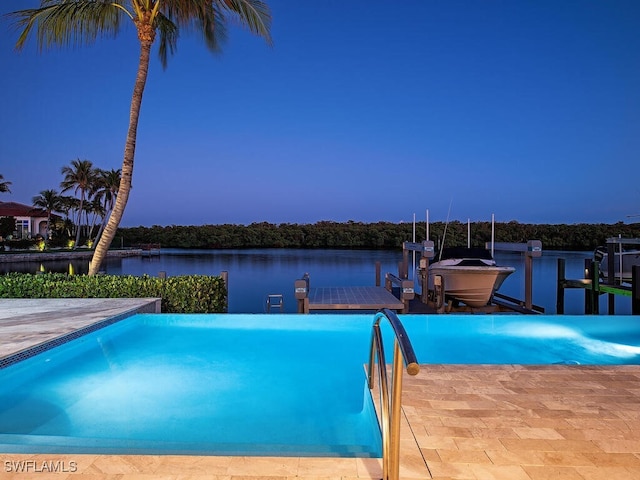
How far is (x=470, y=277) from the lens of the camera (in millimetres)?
9359

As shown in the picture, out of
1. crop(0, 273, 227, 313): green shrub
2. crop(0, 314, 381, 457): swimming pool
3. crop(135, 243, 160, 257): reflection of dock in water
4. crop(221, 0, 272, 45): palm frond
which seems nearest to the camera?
crop(0, 314, 381, 457): swimming pool

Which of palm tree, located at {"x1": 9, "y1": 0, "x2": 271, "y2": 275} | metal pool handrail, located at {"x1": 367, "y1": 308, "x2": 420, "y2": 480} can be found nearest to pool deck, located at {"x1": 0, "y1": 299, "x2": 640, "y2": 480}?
metal pool handrail, located at {"x1": 367, "y1": 308, "x2": 420, "y2": 480}

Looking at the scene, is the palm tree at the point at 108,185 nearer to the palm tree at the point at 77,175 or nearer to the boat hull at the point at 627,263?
the palm tree at the point at 77,175

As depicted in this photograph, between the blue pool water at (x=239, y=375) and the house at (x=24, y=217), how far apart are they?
1567 inches

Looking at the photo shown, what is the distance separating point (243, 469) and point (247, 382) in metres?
2.92

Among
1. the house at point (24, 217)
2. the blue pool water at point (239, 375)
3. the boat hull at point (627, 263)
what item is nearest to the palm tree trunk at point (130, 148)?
the blue pool water at point (239, 375)

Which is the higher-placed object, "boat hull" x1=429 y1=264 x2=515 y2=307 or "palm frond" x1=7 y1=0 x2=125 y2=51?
"palm frond" x1=7 y1=0 x2=125 y2=51

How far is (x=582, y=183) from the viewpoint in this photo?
74.2ft

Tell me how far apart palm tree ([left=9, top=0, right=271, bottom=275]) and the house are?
35.7 m

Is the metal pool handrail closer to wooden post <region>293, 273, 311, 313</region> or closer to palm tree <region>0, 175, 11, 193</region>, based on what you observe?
wooden post <region>293, 273, 311, 313</region>

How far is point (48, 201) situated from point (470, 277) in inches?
1784

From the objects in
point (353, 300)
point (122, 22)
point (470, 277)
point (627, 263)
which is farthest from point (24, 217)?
point (627, 263)

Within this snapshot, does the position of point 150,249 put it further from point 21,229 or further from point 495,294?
point 495,294

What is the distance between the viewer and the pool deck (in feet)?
6.89
